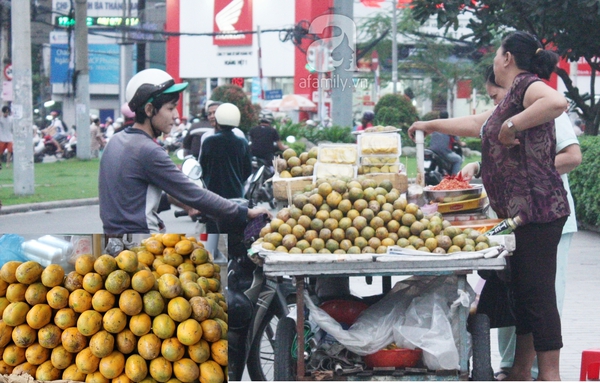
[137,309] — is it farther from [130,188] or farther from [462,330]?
[462,330]

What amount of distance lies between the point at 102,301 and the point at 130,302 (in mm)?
117

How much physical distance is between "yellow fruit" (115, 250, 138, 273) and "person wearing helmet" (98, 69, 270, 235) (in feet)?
1.76

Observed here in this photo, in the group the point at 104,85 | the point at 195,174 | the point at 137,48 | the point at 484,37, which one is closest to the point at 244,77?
the point at 137,48

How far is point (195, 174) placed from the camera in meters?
4.94

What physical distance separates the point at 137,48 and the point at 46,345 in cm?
4174

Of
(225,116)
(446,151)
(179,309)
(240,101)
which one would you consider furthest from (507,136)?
(240,101)

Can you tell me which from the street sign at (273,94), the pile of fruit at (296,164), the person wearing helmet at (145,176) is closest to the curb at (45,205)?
the pile of fruit at (296,164)

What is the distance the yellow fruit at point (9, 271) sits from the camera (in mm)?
3646

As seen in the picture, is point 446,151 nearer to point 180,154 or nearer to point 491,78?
point 180,154

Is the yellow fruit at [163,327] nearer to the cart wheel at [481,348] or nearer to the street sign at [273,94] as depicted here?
the cart wheel at [481,348]

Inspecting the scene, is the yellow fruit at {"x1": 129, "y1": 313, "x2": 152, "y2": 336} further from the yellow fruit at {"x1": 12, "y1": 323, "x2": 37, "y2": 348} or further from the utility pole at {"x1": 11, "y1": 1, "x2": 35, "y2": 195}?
the utility pole at {"x1": 11, "y1": 1, "x2": 35, "y2": 195}

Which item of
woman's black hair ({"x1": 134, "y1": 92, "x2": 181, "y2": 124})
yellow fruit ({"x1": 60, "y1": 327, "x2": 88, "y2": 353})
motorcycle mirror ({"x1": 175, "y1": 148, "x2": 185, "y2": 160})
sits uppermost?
woman's black hair ({"x1": 134, "y1": 92, "x2": 181, "y2": 124})

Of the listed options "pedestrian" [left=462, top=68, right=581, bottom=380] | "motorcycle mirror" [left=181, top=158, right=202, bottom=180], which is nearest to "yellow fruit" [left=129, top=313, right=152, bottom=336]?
"motorcycle mirror" [left=181, top=158, right=202, bottom=180]

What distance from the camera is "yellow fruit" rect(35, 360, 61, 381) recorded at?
359 cm
